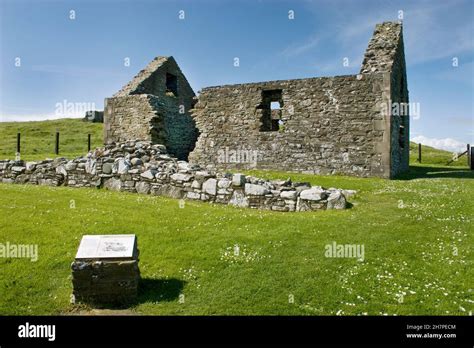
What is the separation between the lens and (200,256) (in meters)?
9.05

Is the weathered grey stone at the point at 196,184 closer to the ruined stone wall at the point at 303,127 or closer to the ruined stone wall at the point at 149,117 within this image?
the ruined stone wall at the point at 303,127

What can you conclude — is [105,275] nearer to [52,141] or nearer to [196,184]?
[196,184]

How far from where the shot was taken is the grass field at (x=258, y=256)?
714cm

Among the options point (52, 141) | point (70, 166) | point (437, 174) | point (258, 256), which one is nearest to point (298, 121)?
point (437, 174)

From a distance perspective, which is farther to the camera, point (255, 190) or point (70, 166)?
point (70, 166)

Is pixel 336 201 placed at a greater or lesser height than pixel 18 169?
lesser

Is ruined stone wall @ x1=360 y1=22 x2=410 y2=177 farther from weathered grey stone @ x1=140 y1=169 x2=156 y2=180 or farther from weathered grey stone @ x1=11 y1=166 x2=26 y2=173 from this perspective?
weathered grey stone @ x1=11 y1=166 x2=26 y2=173

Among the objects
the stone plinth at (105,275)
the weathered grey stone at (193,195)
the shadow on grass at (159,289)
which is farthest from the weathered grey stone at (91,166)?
the stone plinth at (105,275)

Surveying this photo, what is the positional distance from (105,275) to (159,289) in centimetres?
Answer: 109

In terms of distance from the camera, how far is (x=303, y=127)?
22.0 m

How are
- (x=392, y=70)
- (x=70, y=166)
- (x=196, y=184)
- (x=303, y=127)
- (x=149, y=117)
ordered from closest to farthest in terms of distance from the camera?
(x=196, y=184), (x=70, y=166), (x=392, y=70), (x=303, y=127), (x=149, y=117)

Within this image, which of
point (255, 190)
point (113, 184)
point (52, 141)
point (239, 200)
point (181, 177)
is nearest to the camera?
point (255, 190)

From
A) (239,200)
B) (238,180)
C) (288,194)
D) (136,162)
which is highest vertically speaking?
(136,162)

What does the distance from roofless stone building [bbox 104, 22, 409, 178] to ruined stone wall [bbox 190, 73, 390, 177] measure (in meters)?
0.05
